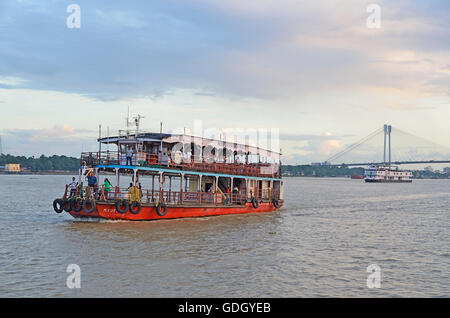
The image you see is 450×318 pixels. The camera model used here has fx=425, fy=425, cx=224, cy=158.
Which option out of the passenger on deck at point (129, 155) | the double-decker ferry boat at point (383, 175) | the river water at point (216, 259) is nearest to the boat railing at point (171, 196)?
the river water at point (216, 259)

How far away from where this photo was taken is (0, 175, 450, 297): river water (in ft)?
42.1

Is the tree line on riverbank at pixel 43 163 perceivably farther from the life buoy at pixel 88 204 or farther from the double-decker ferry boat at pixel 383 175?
the life buoy at pixel 88 204

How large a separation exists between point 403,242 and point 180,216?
12361 millimetres

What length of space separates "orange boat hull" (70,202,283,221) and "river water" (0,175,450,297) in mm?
393

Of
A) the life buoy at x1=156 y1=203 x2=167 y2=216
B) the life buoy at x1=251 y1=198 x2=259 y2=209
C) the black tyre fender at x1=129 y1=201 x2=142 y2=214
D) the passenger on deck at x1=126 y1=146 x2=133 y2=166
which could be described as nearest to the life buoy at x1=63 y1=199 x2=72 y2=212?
the black tyre fender at x1=129 y1=201 x2=142 y2=214

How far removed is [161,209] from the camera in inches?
934

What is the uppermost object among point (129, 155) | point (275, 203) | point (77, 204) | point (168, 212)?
point (129, 155)

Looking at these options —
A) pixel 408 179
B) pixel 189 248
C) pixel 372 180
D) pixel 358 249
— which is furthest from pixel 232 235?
pixel 408 179

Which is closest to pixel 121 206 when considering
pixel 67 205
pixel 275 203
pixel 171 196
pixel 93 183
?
pixel 93 183

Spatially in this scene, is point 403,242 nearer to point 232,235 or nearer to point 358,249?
point 358,249

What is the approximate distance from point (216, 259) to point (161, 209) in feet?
26.6

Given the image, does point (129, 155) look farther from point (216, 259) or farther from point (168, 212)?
point (216, 259)

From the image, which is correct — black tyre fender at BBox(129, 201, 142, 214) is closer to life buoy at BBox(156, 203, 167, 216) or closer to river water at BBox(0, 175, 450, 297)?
river water at BBox(0, 175, 450, 297)

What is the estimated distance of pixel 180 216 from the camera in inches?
996
